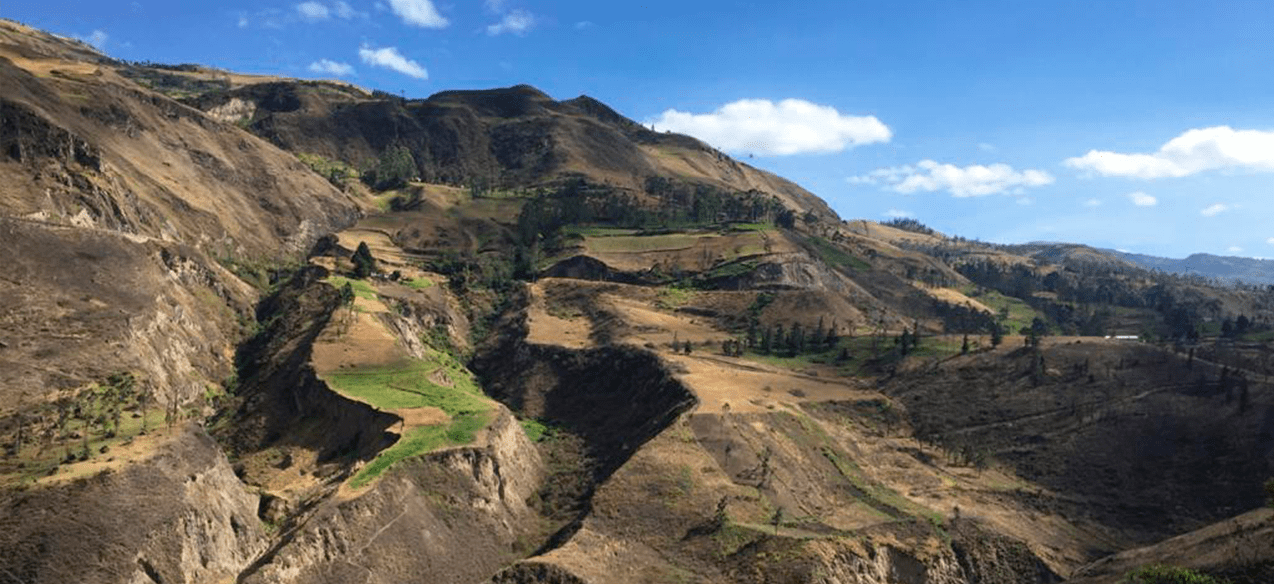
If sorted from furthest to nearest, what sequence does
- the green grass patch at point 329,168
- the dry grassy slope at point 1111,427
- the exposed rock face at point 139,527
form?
the green grass patch at point 329,168 < the dry grassy slope at point 1111,427 < the exposed rock face at point 139,527

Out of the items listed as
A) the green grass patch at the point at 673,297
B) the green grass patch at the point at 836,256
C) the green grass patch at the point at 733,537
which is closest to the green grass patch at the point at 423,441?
the green grass patch at the point at 733,537

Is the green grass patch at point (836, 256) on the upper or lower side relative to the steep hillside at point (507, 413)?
upper

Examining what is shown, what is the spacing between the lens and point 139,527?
50250 mm

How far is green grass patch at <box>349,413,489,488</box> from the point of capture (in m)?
62.7

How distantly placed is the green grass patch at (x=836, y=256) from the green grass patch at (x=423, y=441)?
109337 mm

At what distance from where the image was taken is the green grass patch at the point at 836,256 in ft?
573

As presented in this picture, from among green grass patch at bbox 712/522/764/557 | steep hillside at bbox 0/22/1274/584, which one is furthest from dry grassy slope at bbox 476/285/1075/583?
steep hillside at bbox 0/22/1274/584

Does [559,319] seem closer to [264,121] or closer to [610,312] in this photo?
[610,312]

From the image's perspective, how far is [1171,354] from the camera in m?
99.8

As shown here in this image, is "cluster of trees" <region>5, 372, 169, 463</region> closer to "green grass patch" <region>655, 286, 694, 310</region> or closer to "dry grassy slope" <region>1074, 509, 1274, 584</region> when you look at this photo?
"dry grassy slope" <region>1074, 509, 1274, 584</region>

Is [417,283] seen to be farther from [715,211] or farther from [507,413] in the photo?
[715,211]

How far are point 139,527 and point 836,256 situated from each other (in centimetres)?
14868

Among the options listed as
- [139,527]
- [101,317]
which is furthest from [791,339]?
[139,527]

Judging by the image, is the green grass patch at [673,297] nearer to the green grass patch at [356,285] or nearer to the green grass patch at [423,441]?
the green grass patch at [356,285]
